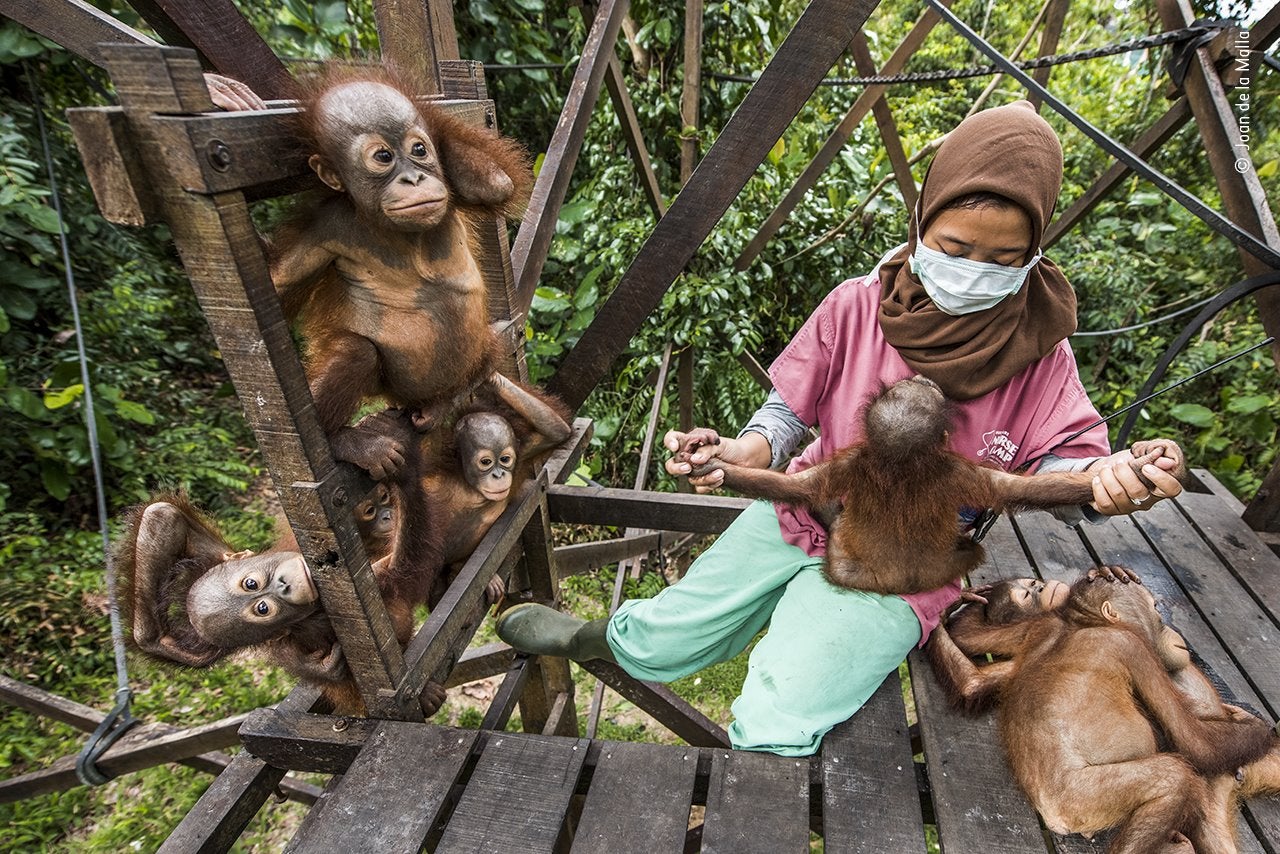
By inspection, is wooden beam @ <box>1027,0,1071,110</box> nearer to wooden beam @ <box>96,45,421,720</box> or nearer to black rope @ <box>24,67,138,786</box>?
wooden beam @ <box>96,45,421,720</box>

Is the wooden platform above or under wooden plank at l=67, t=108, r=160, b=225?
under

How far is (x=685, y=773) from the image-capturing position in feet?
5.05

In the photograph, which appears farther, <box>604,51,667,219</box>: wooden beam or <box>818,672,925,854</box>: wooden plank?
<box>604,51,667,219</box>: wooden beam

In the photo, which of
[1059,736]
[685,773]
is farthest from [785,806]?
[1059,736]

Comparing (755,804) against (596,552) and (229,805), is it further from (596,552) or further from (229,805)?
(596,552)

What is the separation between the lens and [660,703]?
8.18 ft

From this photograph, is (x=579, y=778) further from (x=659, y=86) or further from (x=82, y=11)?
(x=659, y=86)

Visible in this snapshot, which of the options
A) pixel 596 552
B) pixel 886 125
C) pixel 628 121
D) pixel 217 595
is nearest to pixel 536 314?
pixel 628 121

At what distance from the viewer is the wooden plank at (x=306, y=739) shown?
1.61 metres

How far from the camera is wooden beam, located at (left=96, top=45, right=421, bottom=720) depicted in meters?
0.95

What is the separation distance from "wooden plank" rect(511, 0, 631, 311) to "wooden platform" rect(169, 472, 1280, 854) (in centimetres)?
132

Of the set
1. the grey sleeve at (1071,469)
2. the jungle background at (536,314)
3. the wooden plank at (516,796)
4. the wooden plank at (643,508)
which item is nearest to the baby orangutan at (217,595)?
the wooden plank at (516,796)

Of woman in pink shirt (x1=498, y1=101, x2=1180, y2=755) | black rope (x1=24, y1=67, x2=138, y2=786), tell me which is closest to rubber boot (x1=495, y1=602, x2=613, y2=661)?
woman in pink shirt (x1=498, y1=101, x2=1180, y2=755)

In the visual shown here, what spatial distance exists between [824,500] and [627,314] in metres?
→ 0.90
